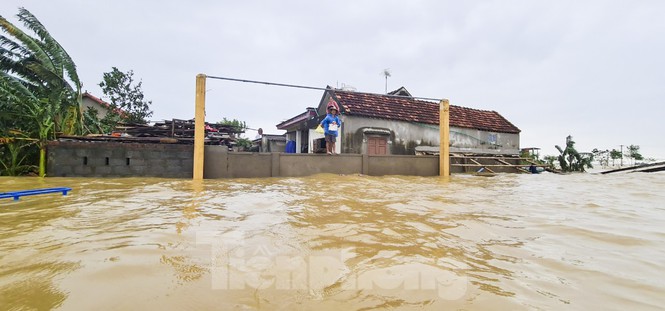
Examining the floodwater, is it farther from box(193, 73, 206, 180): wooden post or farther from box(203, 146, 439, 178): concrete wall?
box(203, 146, 439, 178): concrete wall

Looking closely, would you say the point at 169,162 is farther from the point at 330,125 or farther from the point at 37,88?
the point at 37,88

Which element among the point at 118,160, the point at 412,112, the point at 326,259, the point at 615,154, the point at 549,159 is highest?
the point at 412,112

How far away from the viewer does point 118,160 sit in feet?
23.5

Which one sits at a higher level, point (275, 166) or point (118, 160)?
point (118, 160)

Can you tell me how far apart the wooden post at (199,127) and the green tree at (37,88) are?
12.1 feet

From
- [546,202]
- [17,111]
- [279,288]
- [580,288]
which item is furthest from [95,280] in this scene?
[17,111]

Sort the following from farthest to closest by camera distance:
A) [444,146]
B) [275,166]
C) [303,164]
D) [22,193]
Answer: [444,146], [303,164], [275,166], [22,193]

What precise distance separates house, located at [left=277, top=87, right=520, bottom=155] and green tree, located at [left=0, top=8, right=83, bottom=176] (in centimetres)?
796

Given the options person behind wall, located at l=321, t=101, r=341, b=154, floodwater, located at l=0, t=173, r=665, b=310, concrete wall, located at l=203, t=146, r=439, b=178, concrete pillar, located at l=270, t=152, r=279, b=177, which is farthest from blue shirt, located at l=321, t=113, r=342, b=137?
floodwater, located at l=0, t=173, r=665, b=310

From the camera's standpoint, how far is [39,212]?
9.49ft

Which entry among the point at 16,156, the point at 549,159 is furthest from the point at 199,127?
the point at 549,159

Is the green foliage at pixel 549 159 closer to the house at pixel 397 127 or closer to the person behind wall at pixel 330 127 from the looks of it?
the house at pixel 397 127

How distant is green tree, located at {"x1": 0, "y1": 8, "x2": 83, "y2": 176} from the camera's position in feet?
25.5

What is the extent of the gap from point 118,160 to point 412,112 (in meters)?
12.8
